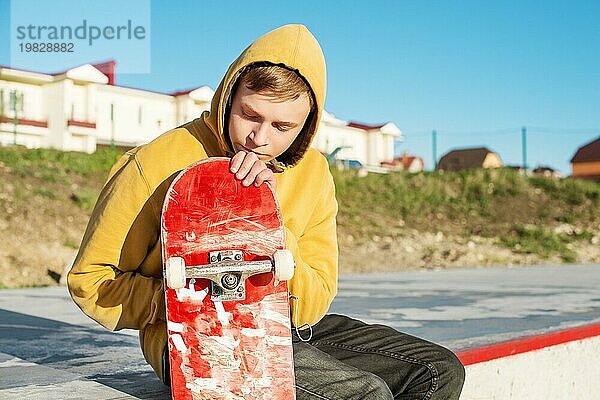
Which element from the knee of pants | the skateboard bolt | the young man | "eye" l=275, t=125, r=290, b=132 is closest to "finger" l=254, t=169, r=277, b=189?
the young man

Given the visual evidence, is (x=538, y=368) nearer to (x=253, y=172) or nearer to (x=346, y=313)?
(x=346, y=313)

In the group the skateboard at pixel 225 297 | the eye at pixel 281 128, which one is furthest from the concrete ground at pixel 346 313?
the eye at pixel 281 128

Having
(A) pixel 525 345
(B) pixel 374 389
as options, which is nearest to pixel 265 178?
(B) pixel 374 389

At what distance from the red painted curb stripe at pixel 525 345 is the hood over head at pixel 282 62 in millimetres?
1246

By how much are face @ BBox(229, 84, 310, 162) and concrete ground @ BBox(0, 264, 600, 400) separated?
0.67 meters

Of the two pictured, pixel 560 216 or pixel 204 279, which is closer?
pixel 204 279

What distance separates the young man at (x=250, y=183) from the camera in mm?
1610

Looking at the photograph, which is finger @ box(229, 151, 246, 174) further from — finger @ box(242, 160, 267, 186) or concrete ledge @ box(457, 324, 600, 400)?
concrete ledge @ box(457, 324, 600, 400)

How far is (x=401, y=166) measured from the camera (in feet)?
107

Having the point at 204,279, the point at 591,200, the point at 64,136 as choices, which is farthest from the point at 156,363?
the point at 64,136

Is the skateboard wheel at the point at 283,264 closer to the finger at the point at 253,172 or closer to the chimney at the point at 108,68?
the finger at the point at 253,172

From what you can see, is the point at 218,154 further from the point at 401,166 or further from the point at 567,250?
the point at 401,166

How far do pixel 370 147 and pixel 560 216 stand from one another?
1520cm

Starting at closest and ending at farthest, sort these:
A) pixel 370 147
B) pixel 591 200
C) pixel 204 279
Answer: pixel 204 279
pixel 591 200
pixel 370 147
